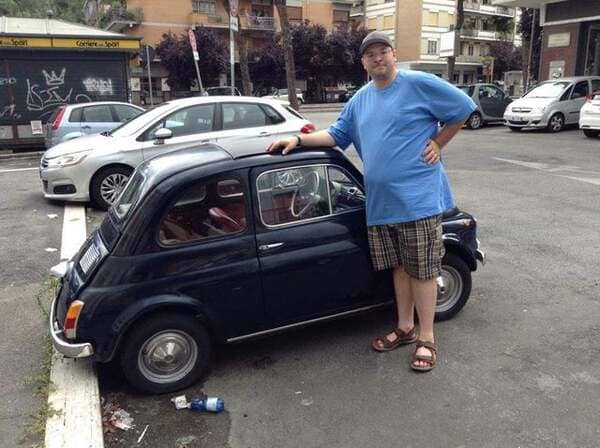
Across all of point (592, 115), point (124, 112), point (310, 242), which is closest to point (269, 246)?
point (310, 242)

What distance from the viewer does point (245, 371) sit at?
375 centimetres

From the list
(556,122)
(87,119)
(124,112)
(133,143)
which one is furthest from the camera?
(556,122)

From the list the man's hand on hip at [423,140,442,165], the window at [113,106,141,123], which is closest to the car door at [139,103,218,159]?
the window at [113,106,141,123]

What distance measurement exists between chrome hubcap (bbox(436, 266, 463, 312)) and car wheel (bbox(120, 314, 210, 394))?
5.97 ft

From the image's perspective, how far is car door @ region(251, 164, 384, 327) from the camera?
143 inches

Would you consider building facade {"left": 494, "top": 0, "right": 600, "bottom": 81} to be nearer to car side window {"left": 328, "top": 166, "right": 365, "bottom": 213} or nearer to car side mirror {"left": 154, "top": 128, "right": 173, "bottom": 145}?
car side mirror {"left": 154, "top": 128, "right": 173, "bottom": 145}

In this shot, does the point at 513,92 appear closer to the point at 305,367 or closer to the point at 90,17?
the point at 90,17

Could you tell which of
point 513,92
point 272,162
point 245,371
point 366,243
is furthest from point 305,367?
point 513,92

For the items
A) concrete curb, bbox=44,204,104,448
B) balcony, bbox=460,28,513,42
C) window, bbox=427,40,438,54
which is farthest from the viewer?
balcony, bbox=460,28,513,42

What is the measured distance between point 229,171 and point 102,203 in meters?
5.30

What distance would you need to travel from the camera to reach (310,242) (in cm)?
373

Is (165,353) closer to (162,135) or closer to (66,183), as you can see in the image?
(162,135)

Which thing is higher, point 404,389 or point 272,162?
point 272,162

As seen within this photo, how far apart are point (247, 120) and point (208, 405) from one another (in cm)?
577
